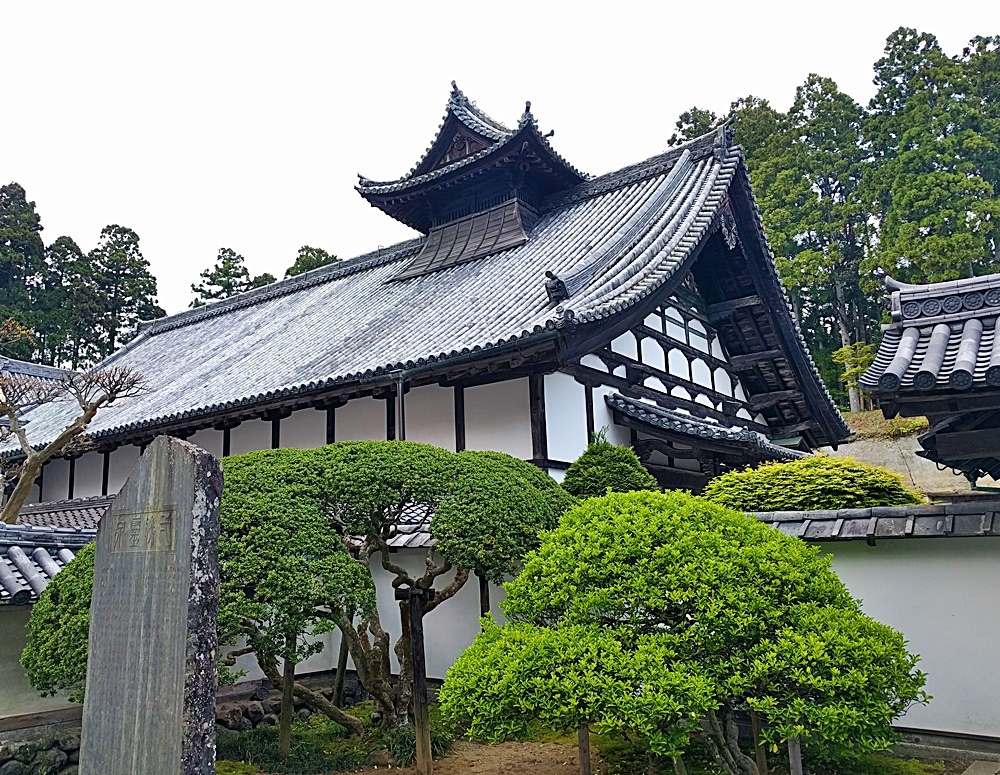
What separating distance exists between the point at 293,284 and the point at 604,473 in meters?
15.2

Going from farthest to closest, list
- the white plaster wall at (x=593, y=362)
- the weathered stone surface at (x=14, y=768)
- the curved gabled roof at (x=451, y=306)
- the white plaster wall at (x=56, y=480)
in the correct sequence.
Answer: the white plaster wall at (x=56, y=480), the white plaster wall at (x=593, y=362), the curved gabled roof at (x=451, y=306), the weathered stone surface at (x=14, y=768)

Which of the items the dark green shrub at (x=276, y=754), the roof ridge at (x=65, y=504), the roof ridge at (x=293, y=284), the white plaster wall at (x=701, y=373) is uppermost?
the roof ridge at (x=293, y=284)

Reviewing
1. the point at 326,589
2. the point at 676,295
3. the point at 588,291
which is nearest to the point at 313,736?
the point at 326,589

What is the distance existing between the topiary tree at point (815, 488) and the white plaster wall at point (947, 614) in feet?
3.83

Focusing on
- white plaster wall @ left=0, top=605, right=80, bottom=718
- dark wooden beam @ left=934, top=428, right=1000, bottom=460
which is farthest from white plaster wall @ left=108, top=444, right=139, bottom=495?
dark wooden beam @ left=934, top=428, right=1000, bottom=460

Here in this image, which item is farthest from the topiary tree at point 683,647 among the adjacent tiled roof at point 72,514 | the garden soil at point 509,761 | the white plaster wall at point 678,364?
the adjacent tiled roof at point 72,514

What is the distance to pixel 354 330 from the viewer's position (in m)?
14.7

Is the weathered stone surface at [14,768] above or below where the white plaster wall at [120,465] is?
below

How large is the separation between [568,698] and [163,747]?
7.59ft

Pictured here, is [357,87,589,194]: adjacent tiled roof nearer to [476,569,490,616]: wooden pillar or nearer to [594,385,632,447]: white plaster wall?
[594,385,632,447]: white plaster wall

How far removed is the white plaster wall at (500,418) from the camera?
10.1 m

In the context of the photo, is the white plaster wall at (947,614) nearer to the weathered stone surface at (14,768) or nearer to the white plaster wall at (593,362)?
the white plaster wall at (593,362)

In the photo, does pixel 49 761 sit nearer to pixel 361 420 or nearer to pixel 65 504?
pixel 361 420

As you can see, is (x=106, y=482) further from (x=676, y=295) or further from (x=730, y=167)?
(x=730, y=167)
